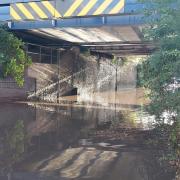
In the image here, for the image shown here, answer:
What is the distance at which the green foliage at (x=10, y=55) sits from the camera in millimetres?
17047

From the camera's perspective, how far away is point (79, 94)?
91.7 ft

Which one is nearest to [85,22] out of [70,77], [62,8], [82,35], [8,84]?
[62,8]

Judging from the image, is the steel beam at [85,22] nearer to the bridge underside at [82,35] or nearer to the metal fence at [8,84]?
the bridge underside at [82,35]

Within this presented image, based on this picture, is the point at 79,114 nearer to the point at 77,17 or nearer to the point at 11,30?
the point at 77,17

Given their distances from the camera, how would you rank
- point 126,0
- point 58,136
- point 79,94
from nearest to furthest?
point 58,136 → point 126,0 → point 79,94

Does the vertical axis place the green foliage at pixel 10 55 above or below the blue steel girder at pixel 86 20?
below

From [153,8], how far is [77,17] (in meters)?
6.81

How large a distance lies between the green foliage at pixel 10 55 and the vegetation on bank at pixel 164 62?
9.45 meters

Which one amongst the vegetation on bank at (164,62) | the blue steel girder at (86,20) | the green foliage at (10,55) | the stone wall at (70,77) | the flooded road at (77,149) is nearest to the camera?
the flooded road at (77,149)

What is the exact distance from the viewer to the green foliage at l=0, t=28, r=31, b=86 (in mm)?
17047

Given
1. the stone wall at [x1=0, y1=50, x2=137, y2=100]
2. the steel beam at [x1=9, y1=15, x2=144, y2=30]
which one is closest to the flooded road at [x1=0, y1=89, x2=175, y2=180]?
the steel beam at [x1=9, y1=15, x2=144, y2=30]

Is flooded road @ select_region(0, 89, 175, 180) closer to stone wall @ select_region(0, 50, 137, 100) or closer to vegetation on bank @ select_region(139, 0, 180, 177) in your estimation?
vegetation on bank @ select_region(139, 0, 180, 177)

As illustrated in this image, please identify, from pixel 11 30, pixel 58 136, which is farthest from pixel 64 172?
pixel 11 30

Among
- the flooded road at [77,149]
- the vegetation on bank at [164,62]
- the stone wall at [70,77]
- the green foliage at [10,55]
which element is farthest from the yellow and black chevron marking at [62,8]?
the stone wall at [70,77]
